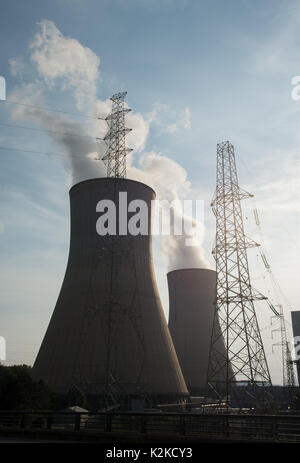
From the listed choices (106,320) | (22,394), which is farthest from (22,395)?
(106,320)

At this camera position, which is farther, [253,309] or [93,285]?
[93,285]

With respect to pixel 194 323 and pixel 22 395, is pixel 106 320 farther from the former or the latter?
pixel 194 323

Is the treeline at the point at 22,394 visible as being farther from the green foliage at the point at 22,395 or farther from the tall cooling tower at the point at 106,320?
the tall cooling tower at the point at 106,320

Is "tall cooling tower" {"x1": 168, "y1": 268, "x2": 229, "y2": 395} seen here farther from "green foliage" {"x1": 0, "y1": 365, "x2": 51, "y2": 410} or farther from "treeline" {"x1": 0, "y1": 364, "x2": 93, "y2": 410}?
"green foliage" {"x1": 0, "y1": 365, "x2": 51, "y2": 410}

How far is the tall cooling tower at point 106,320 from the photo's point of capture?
956 inches

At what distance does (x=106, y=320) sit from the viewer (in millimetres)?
24703

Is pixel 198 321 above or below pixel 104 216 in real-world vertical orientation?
below

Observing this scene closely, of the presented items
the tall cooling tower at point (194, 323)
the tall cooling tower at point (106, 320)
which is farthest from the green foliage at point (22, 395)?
the tall cooling tower at point (194, 323)

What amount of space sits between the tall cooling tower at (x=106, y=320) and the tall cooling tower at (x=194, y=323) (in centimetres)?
1160
